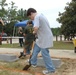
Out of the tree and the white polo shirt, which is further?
the tree

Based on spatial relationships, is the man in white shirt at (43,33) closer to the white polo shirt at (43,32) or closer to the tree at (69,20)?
the white polo shirt at (43,32)

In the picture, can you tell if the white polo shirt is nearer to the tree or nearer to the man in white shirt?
the man in white shirt

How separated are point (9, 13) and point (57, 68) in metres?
57.3

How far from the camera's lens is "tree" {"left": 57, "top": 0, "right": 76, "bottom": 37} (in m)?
29.8

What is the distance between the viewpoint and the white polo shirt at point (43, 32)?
8039 millimetres

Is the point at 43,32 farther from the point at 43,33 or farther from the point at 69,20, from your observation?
the point at 69,20

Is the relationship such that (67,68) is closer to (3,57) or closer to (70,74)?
(70,74)

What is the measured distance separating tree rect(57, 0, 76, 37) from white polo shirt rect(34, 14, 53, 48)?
21530 millimetres

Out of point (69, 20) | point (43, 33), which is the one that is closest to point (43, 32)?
point (43, 33)

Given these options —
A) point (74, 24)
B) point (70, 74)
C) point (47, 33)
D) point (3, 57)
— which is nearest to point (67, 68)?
point (70, 74)

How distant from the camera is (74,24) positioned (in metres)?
29.9

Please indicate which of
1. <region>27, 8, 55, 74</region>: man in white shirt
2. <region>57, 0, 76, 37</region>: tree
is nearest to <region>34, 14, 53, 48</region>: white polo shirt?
<region>27, 8, 55, 74</region>: man in white shirt

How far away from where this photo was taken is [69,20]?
2980 centimetres

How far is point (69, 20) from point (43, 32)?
71.8ft
